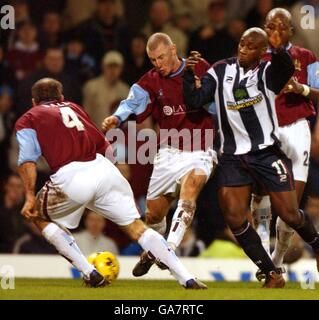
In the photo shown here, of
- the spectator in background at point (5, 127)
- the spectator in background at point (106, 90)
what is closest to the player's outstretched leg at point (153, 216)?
the spectator in background at point (106, 90)

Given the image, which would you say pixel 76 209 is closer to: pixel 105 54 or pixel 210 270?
pixel 210 270

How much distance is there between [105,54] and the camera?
Answer: 15281 mm

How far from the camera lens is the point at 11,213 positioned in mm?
13922

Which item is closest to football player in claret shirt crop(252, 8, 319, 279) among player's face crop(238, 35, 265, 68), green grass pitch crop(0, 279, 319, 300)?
green grass pitch crop(0, 279, 319, 300)

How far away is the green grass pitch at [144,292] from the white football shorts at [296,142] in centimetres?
112

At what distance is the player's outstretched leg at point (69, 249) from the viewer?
10.1 meters

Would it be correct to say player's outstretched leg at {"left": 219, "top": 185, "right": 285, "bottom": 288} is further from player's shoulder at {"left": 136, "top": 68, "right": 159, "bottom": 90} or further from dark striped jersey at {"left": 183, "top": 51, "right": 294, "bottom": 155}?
player's shoulder at {"left": 136, "top": 68, "right": 159, "bottom": 90}

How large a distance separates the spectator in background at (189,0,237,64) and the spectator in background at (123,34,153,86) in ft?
2.03

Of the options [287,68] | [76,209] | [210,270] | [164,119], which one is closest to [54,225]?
[76,209]

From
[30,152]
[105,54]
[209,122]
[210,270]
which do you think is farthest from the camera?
[105,54]

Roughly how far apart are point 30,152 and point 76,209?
665 millimetres

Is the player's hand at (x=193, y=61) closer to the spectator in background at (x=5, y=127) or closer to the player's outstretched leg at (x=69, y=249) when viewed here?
the player's outstretched leg at (x=69, y=249)
